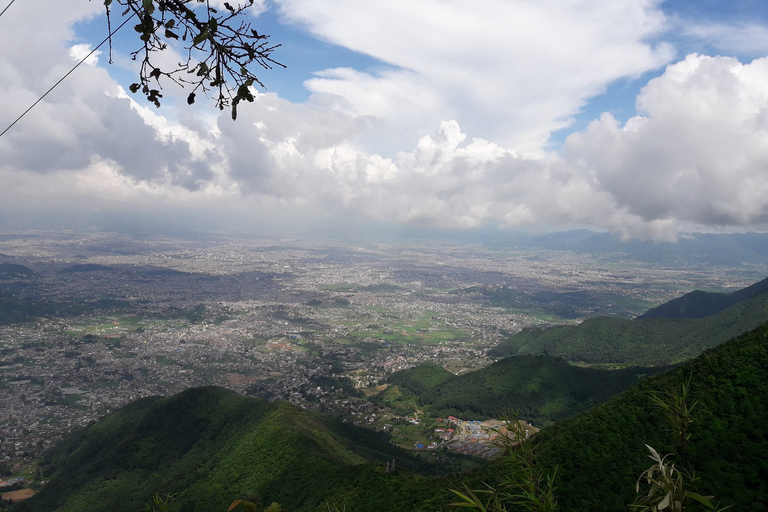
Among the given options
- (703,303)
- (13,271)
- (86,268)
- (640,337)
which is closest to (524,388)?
(640,337)

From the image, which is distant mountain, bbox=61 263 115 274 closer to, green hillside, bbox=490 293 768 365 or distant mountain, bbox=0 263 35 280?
distant mountain, bbox=0 263 35 280

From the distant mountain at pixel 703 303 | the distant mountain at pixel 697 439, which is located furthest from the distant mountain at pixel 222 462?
the distant mountain at pixel 703 303

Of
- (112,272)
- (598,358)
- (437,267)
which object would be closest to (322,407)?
(598,358)

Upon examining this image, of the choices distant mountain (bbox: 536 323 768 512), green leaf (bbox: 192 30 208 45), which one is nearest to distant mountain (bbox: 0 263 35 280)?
distant mountain (bbox: 536 323 768 512)

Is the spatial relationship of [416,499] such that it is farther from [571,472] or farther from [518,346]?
[518,346]

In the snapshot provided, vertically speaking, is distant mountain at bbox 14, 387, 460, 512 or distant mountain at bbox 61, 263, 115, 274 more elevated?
distant mountain at bbox 61, 263, 115, 274
